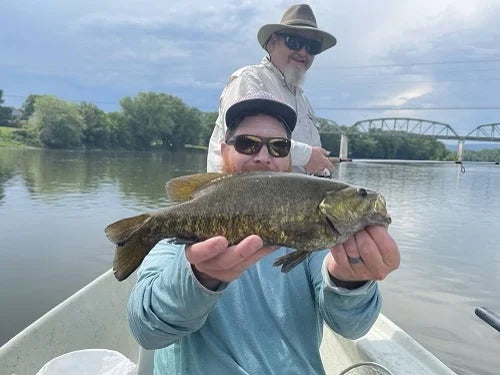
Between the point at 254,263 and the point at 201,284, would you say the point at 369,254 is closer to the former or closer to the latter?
the point at 254,263

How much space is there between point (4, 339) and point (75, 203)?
15.3 metres

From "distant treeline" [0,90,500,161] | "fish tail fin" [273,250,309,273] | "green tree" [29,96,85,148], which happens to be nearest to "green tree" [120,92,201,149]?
"distant treeline" [0,90,500,161]

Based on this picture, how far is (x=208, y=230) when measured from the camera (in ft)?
7.50

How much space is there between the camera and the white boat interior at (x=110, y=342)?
3973mm

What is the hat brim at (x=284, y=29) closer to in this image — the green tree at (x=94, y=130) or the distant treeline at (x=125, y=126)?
the distant treeline at (x=125, y=126)

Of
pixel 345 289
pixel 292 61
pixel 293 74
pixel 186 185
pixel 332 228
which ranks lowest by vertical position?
pixel 345 289

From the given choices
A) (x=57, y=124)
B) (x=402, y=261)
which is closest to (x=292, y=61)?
(x=402, y=261)

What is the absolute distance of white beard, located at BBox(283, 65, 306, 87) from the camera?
5.55 m

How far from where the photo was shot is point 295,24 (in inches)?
218

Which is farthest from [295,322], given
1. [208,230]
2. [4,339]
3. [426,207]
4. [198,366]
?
[426,207]

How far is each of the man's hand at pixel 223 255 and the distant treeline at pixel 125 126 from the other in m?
86.5

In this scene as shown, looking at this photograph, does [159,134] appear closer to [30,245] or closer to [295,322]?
[30,245]

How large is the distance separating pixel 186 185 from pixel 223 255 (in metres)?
0.59

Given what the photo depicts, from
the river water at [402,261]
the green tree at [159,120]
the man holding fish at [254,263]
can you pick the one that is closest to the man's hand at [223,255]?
the man holding fish at [254,263]
